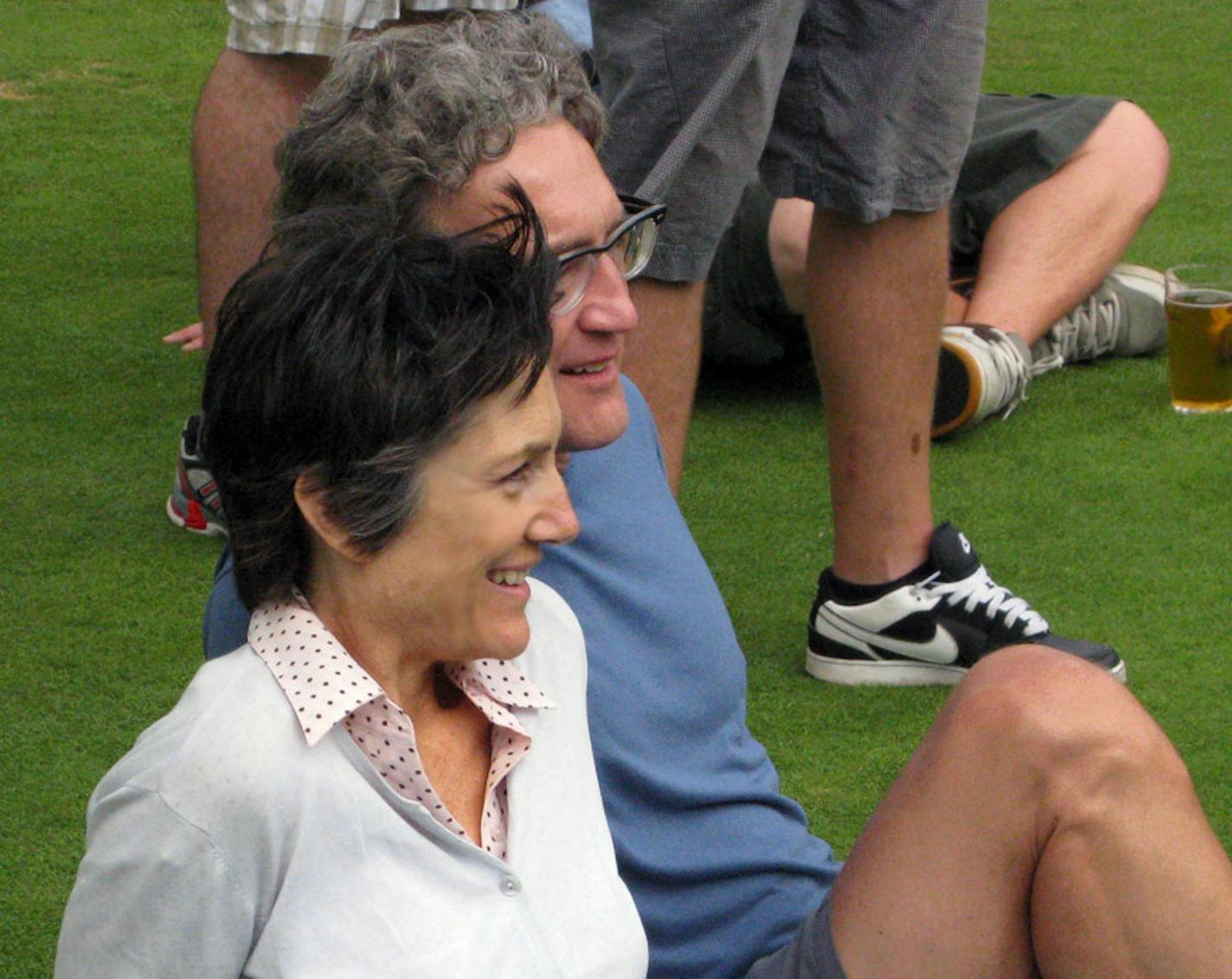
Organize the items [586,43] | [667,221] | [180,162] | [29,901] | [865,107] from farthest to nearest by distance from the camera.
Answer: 1. [180,162]
2. [586,43]
3. [865,107]
4. [667,221]
5. [29,901]

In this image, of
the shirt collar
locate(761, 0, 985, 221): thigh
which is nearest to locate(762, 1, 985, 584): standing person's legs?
locate(761, 0, 985, 221): thigh

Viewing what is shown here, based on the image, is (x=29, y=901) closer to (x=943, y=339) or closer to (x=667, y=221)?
(x=667, y=221)

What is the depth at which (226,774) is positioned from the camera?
4.39 ft

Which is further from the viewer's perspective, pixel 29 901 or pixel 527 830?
pixel 29 901

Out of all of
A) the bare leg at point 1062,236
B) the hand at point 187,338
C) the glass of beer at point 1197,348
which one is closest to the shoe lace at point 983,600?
the glass of beer at point 1197,348

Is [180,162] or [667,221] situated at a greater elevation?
[667,221]

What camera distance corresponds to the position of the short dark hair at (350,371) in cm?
141

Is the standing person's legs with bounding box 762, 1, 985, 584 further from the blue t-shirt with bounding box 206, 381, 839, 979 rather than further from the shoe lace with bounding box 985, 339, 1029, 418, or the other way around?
the blue t-shirt with bounding box 206, 381, 839, 979

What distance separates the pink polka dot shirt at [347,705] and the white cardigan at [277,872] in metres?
0.02

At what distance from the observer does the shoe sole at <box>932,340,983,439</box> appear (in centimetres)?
373

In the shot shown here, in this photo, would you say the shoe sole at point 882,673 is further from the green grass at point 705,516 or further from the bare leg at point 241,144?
the bare leg at point 241,144

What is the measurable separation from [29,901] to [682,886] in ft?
3.02

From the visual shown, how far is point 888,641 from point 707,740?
1.11 metres

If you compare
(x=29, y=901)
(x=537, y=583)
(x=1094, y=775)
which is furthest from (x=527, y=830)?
(x=29, y=901)
